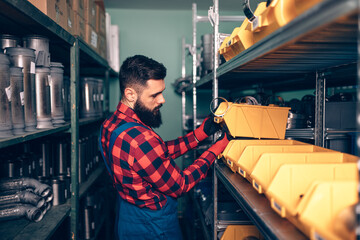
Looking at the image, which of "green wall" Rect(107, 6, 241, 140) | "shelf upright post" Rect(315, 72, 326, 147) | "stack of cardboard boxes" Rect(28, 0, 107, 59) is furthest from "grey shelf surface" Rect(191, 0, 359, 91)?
"green wall" Rect(107, 6, 241, 140)

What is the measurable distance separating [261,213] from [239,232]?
2.59 feet

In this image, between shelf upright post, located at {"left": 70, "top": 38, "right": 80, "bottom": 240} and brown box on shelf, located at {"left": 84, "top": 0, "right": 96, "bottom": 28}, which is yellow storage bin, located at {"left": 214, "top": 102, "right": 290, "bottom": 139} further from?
brown box on shelf, located at {"left": 84, "top": 0, "right": 96, "bottom": 28}

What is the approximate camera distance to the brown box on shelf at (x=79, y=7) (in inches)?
79.4

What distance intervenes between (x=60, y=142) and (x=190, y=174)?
965 mm

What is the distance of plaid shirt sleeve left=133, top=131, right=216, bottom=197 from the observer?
4.88ft

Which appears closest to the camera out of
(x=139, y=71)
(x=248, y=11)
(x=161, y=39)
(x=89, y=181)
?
(x=248, y=11)

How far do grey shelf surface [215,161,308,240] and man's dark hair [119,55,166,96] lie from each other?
33.1 inches

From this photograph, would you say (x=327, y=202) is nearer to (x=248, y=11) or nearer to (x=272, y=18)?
(x=272, y=18)

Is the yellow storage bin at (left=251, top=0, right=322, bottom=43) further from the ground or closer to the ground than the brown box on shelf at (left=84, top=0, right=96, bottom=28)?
closer to the ground

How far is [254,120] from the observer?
58.4 inches

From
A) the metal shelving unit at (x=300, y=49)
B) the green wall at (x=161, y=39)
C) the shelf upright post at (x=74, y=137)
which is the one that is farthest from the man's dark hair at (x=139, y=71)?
the green wall at (x=161, y=39)

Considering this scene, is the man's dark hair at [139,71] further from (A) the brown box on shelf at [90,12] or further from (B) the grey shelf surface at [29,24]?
(A) the brown box on shelf at [90,12]

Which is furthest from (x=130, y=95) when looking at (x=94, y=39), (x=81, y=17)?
(x=94, y=39)

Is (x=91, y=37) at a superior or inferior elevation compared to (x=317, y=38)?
superior
